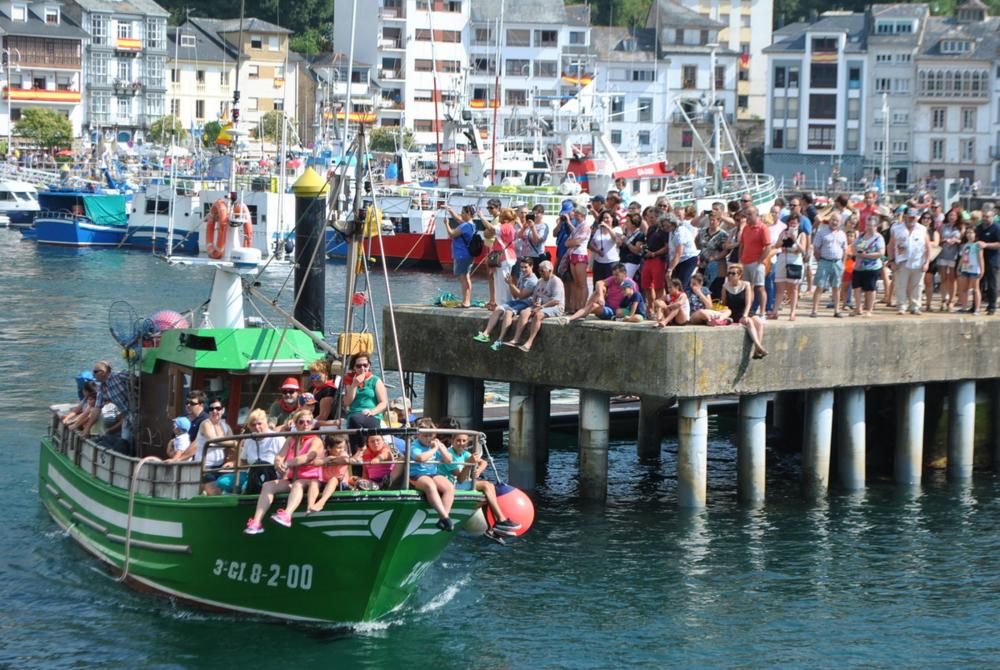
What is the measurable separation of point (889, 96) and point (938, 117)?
323cm

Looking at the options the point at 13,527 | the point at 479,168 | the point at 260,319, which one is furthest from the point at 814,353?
the point at 479,168

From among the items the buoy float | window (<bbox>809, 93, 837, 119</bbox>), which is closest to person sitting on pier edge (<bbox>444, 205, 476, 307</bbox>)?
the buoy float

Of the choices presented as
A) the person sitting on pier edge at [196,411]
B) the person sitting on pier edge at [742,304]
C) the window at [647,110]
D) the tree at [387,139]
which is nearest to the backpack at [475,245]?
the person sitting on pier edge at [742,304]

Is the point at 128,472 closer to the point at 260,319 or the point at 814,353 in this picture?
the point at 260,319

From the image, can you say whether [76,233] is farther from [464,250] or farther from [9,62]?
[464,250]

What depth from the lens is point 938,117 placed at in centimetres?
11119

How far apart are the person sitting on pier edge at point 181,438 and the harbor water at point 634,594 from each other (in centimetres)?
183

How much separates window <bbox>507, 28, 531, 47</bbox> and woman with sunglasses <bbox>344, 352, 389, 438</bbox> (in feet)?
319

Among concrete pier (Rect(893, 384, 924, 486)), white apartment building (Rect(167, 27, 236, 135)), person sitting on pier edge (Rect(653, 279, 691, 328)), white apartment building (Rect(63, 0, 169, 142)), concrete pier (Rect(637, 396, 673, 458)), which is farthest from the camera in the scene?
white apartment building (Rect(167, 27, 236, 135))

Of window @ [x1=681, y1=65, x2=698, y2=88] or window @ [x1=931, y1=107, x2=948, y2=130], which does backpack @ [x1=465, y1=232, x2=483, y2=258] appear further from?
window @ [x1=681, y1=65, x2=698, y2=88]

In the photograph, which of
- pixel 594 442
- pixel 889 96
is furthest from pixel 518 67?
pixel 594 442

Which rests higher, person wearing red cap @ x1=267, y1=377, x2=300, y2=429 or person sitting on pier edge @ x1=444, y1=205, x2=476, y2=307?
person sitting on pier edge @ x1=444, y1=205, x2=476, y2=307

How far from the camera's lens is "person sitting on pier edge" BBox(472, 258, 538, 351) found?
26047 mm

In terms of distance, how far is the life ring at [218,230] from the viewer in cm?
2426
